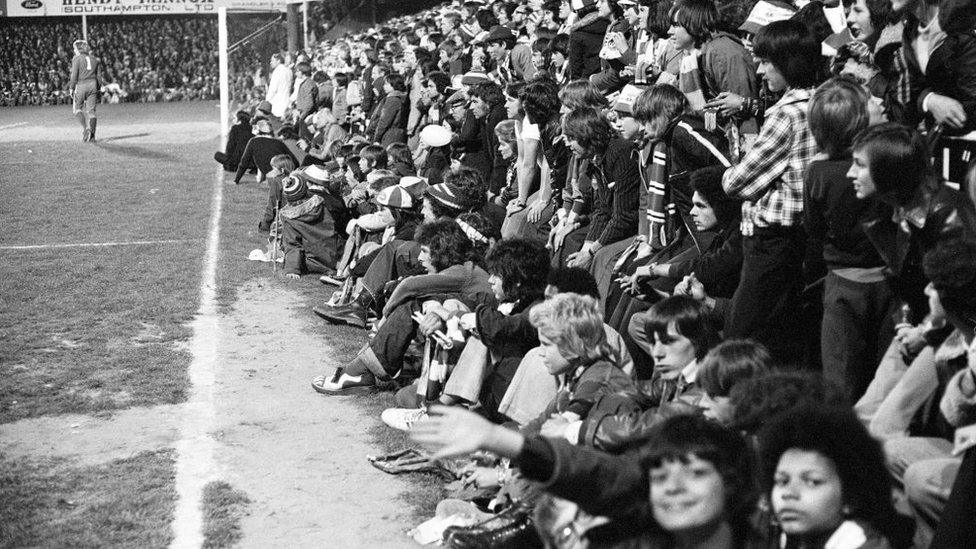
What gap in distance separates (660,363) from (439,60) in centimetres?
1373

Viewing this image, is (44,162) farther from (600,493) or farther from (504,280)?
(600,493)

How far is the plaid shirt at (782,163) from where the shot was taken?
542 centimetres

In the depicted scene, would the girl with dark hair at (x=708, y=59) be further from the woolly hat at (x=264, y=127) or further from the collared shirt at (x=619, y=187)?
the woolly hat at (x=264, y=127)

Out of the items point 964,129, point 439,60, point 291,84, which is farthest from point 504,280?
point 291,84

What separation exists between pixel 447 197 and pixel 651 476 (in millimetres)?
6265

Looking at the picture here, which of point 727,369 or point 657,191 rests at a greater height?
point 657,191

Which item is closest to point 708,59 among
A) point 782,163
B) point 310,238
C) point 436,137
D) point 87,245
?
point 782,163

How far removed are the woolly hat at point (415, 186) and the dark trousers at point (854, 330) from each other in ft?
18.4

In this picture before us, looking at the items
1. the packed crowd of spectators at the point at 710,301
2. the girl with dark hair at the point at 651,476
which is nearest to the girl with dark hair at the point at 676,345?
the packed crowd of spectators at the point at 710,301

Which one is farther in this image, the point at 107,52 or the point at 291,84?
the point at 107,52

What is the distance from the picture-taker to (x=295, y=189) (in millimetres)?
12883

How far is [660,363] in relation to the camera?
16.8 ft

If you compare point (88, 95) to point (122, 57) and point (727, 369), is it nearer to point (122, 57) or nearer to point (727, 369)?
point (122, 57)

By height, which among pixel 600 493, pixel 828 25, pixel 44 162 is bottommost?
pixel 44 162
